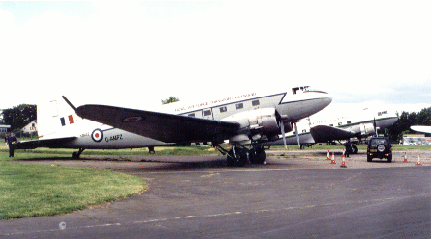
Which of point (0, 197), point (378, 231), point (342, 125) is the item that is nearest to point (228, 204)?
point (378, 231)

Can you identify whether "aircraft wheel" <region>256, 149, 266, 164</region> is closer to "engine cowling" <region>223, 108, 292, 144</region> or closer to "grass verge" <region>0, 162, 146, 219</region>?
"engine cowling" <region>223, 108, 292, 144</region>

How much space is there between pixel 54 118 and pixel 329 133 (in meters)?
23.4

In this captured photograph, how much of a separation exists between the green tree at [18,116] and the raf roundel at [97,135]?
54310mm

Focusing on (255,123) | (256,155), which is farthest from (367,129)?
(255,123)

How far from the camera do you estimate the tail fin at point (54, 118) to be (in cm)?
2252

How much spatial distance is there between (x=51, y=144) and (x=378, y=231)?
21516 mm

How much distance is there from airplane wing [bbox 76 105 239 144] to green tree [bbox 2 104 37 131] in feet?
196

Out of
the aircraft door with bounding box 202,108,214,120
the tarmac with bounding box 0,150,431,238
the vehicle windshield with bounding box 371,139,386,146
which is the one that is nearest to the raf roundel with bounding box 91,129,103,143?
the aircraft door with bounding box 202,108,214,120

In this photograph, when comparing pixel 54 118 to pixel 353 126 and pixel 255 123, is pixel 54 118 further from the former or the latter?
pixel 353 126

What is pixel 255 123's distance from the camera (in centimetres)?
1739

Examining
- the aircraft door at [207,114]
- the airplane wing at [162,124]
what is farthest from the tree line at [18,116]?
the aircraft door at [207,114]

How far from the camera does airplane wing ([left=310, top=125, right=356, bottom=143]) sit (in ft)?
105

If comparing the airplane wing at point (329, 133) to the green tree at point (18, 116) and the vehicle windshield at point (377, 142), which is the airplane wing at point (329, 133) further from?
the green tree at point (18, 116)

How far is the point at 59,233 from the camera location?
17.5ft
